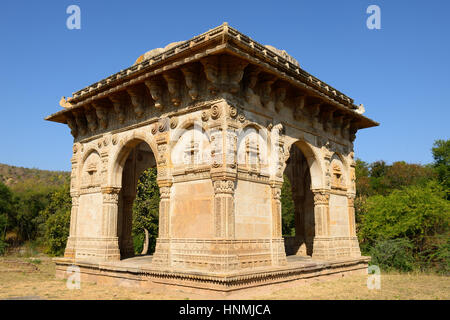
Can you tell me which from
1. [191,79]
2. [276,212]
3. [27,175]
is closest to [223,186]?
[276,212]

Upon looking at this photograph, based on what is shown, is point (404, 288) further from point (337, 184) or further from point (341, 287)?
point (337, 184)

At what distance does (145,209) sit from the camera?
2623cm

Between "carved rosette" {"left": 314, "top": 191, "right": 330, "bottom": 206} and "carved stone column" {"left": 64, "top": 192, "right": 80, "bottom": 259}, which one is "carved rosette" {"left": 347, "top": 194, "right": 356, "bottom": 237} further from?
"carved stone column" {"left": 64, "top": 192, "right": 80, "bottom": 259}

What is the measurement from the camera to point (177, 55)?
961 centimetres

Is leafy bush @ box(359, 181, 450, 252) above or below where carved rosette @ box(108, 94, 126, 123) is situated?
below

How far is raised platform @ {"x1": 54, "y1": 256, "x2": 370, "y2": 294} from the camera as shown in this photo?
8203mm

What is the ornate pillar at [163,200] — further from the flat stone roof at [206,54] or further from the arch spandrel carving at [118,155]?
the flat stone roof at [206,54]

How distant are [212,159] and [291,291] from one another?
3.73m

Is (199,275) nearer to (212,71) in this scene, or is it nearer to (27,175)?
(212,71)

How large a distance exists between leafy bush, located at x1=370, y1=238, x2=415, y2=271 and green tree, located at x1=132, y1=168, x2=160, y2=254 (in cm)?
1498

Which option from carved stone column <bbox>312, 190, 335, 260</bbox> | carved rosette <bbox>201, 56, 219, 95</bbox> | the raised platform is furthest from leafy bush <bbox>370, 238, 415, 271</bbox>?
carved rosette <bbox>201, 56, 219, 95</bbox>

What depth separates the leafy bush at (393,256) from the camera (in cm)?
1473
